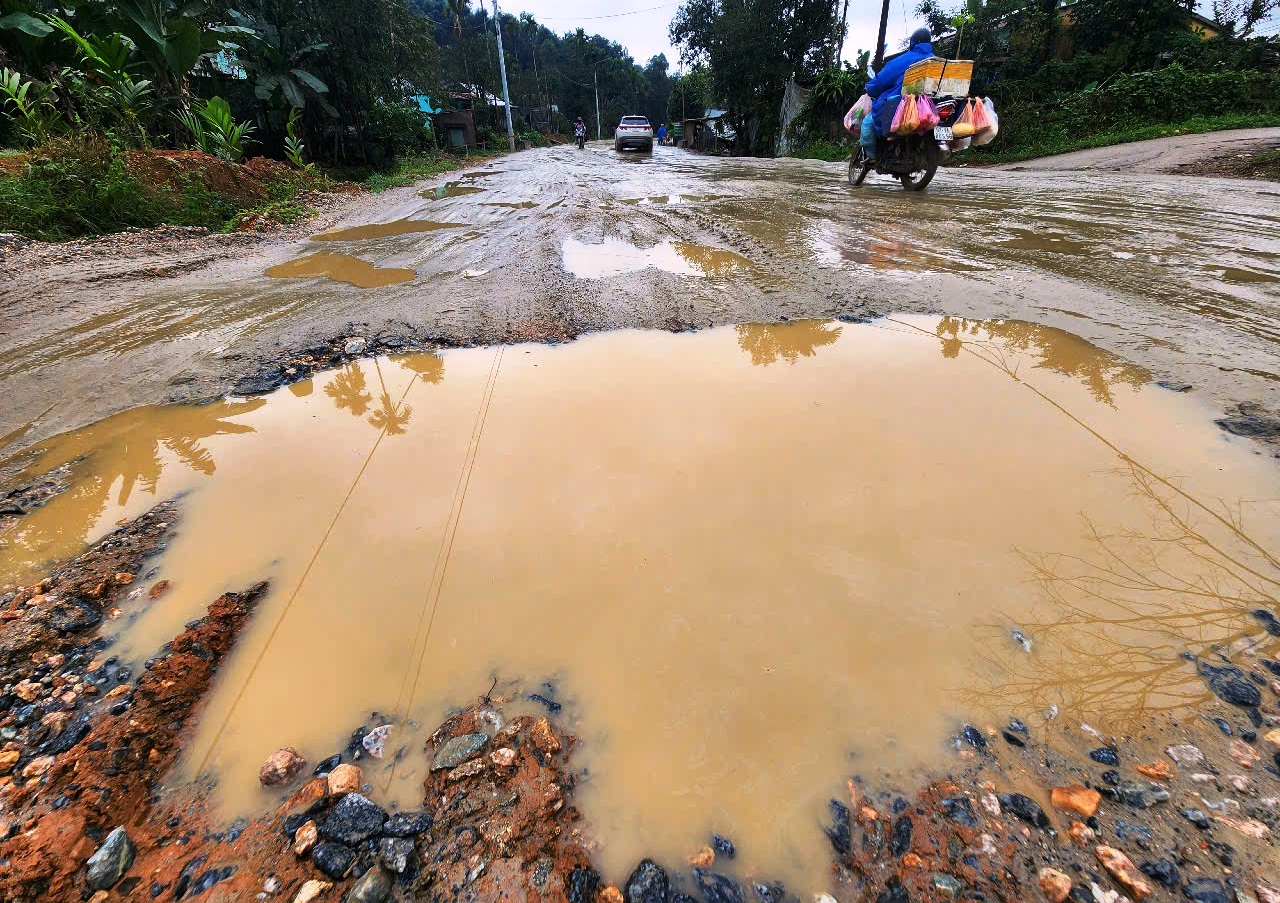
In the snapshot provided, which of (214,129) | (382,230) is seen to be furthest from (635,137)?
(382,230)

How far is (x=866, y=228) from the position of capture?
5.48 meters

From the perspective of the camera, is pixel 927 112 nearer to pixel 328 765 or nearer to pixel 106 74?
pixel 328 765

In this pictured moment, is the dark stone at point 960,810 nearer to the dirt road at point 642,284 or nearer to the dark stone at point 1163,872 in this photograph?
the dark stone at point 1163,872

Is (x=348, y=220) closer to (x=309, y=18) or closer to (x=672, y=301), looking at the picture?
(x=672, y=301)

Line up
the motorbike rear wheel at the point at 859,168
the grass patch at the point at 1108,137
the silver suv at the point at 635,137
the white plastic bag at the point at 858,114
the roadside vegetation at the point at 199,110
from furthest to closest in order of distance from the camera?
the silver suv at the point at 635,137 < the grass patch at the point at 1108,137 < the motorbike rear wheel at the point at 859,168 < the white plastic bag at the point at 858,114 < the roadside vegetation at the point at 199,110

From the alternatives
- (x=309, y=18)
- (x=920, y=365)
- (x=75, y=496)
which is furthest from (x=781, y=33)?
(x=75, y=496)

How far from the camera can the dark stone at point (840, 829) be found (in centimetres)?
107

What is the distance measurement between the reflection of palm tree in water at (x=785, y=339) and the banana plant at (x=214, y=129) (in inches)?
383

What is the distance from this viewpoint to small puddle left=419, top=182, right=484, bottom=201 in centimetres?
926

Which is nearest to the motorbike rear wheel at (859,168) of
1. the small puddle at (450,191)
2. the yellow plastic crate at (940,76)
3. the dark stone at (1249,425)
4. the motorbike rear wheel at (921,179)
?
the motorbike rear wheel at (921,179)

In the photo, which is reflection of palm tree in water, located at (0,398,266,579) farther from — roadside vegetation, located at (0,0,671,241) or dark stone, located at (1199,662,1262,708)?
roadside vegetation, located at (0,0,671,241)

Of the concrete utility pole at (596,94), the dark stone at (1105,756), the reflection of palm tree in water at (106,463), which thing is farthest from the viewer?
the concrete utility pole at (596,94)

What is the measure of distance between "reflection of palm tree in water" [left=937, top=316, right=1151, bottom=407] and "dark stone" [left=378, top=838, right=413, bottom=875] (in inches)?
117

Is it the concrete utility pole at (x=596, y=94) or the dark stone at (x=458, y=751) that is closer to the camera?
the dark stone at (x=458, y=751)
